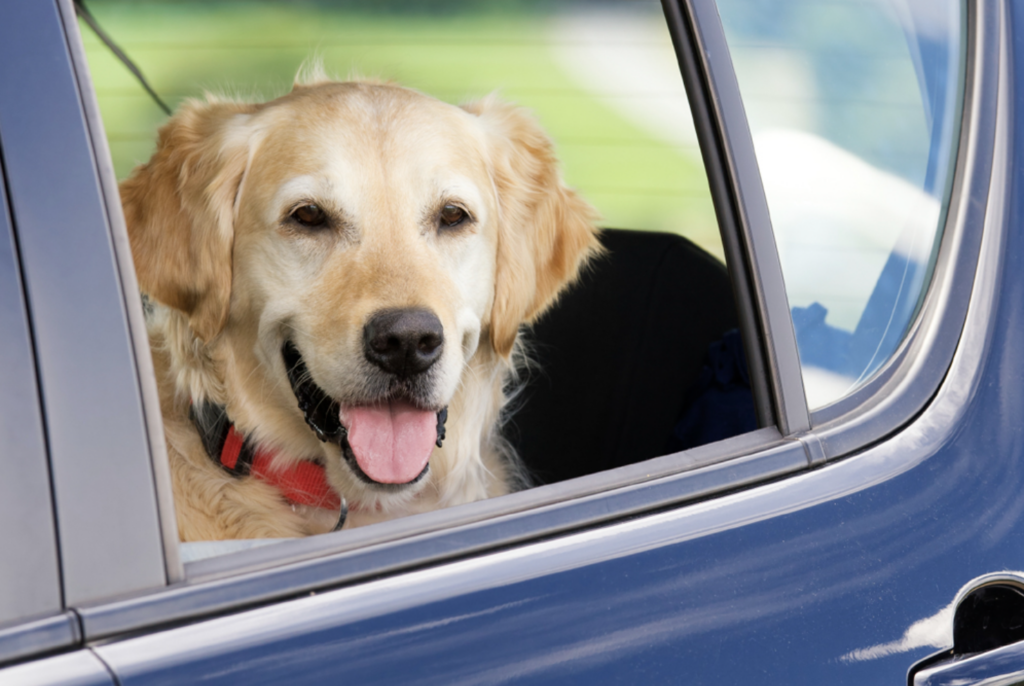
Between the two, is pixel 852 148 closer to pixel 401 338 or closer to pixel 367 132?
pixel 401 338

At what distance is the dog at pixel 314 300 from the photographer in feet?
6.20

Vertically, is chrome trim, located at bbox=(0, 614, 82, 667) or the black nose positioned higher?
the black nose

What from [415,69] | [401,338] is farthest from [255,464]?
[415,69]

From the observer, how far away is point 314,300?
193cm

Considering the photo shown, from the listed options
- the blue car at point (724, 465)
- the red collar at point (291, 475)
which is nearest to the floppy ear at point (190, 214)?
the red collar at point (291, 475)

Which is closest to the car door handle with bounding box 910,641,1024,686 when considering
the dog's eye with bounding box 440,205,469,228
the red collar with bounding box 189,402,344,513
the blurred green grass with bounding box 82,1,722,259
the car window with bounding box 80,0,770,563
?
the car window with bounding box 80,0,770,563

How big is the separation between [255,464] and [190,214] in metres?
0.53

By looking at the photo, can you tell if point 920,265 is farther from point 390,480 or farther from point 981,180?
point 390,480

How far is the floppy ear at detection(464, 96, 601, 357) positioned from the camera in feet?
7.48

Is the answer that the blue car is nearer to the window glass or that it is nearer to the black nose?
the window glass

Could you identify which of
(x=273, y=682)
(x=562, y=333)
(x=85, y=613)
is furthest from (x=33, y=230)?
(x=562, y=333)

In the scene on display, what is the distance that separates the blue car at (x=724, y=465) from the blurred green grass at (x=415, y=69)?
1301mm

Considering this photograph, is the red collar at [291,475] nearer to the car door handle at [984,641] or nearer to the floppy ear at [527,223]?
the floppy ear at [527,223]

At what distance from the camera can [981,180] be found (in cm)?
143
